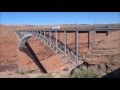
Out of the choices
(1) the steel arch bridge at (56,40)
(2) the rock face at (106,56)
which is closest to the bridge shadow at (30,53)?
(1) the steel arch bridge at (56,40)

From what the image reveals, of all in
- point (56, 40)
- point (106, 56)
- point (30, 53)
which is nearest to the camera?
point (106, 56)

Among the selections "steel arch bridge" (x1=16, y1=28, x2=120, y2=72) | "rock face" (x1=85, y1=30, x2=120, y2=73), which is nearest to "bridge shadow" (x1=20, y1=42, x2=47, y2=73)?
"steel arch bridge" (x1=16, y1=28, x2=120, y2=72)

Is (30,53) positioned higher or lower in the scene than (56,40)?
lower

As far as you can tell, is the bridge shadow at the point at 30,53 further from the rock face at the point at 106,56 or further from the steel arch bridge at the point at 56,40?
the rock face at the point at 106,56

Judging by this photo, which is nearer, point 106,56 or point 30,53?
point 106,56

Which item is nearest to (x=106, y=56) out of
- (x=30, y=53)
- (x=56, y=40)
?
(x=56, y=40)

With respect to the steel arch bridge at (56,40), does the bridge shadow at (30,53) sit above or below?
below

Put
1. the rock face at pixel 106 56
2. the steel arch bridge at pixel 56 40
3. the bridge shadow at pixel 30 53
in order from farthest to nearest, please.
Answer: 1. the bridge shadow at pixel 30 53
2. the steel arch bridge at pixel 56 40
3. the rock face at pixel 106 56

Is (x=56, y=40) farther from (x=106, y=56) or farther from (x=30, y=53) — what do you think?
(x=30, y=53)
